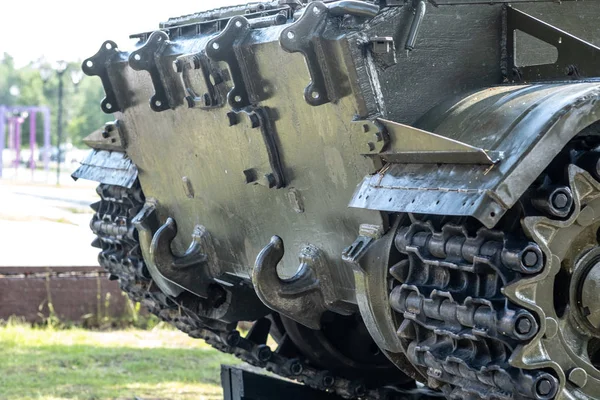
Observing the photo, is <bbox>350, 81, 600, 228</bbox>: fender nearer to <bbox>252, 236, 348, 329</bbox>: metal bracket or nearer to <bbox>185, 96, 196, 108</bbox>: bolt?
<bbox>252, 236, 348, 329</bbox>: metal bracket

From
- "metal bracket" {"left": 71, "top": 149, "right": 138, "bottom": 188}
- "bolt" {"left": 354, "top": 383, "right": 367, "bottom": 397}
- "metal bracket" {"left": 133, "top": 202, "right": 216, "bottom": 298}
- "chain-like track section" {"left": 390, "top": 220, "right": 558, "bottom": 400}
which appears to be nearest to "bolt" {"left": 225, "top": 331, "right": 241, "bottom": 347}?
"metal bracket" {"left": 133, "top": 202, "right": 216, "bottom": 298}

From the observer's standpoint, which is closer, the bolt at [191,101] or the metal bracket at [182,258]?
the bolt at [191,101]

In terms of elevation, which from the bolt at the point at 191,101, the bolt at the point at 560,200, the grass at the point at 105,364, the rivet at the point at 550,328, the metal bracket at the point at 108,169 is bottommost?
the grass at the point at 105,364

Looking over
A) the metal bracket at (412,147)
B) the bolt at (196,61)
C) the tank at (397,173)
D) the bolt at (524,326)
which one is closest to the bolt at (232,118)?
the tank at (397,173)

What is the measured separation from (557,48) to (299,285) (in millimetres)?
1599

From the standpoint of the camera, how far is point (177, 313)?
7.79m

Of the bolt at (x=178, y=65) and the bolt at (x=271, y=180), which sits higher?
the bolt at (x=178, y=65)

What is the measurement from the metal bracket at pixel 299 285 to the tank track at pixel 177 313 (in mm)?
1399

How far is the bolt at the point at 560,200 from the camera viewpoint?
13.3 feet

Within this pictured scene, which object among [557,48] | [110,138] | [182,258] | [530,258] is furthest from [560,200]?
[110,138]

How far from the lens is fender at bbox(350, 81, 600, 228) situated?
3.95 meters

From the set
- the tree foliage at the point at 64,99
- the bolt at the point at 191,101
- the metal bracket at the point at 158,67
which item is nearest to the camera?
the bolt at the point at 191,101

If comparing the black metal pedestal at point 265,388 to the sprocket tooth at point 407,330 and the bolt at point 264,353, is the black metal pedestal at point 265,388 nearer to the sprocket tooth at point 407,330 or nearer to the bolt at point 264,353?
the bolt at point 264,353

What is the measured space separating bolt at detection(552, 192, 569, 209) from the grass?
5084 mm
